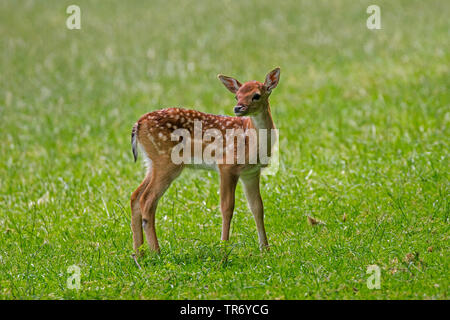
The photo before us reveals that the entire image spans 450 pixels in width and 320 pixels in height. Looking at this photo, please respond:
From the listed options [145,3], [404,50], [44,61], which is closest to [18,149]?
[44,61]

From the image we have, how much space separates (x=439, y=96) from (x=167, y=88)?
16.9ft

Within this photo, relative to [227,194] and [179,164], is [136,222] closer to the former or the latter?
[179,164]

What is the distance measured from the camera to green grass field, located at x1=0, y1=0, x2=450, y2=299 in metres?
5.91

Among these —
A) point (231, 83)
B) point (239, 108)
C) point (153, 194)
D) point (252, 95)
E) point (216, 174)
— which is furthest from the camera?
point (216, 174)

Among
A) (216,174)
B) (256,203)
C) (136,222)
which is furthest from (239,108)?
(216,174)

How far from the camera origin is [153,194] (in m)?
6.37

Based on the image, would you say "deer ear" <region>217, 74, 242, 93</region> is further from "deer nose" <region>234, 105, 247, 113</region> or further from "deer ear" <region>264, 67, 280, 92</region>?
"deer nose" <region>234, 105, 247, 113</region>

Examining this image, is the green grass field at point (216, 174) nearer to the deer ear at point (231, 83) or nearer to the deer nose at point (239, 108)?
the deer nose at point (239, 108)

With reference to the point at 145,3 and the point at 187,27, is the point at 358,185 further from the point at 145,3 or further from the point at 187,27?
the point at 145,3

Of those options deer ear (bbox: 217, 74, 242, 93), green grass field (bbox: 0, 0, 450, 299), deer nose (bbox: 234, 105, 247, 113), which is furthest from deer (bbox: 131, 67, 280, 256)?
green grass field (bbox: 0, 0, 450, 299)

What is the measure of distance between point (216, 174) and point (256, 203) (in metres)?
2.53

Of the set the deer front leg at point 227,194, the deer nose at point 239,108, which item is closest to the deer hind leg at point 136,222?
the deer front leg at point 227,194

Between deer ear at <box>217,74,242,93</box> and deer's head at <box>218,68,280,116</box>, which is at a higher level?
deer ear at <box>217,74,242,93</box>
